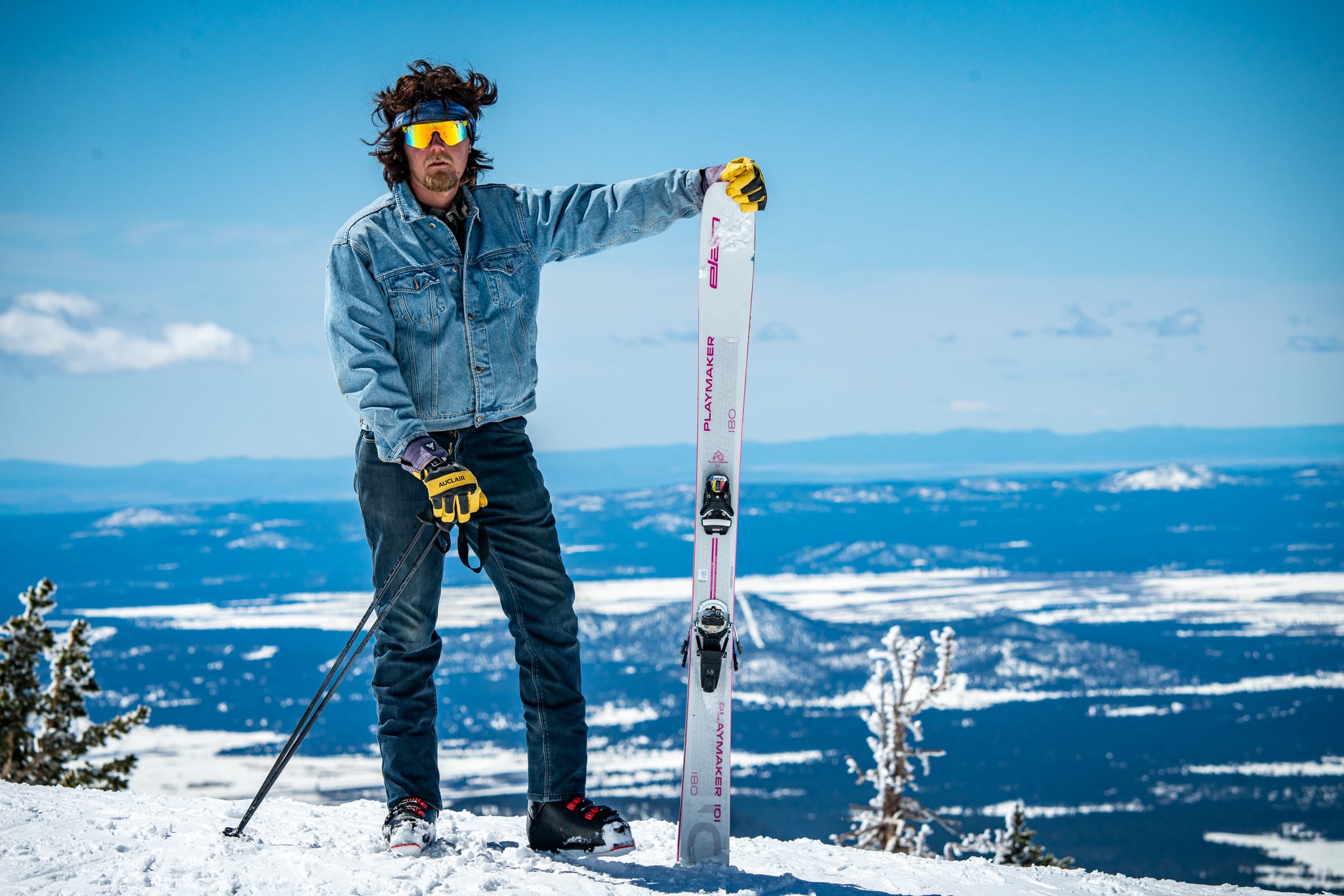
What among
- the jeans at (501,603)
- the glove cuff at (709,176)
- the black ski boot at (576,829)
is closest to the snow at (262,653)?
the jeans at (501,603)

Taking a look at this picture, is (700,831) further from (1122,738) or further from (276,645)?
(1122,738)

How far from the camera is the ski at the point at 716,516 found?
4.09m

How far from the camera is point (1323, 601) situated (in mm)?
199500

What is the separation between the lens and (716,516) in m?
4.06

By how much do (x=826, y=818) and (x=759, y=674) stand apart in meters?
51.4

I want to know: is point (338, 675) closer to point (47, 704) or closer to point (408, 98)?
point (408, 98)

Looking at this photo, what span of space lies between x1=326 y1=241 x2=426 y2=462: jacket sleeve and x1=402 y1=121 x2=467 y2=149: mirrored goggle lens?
1.70 ft

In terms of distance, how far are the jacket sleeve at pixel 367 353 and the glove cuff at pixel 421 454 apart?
0.03 m

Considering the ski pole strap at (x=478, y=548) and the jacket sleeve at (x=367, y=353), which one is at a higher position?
the jacket sleeve at (x=367, y=353)

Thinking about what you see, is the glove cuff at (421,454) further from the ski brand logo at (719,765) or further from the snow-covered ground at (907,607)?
the snow-covered ground at (907,607)

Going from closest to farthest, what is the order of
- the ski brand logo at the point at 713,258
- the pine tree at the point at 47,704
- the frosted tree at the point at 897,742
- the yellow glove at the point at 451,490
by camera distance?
the yellow glove at the point at 451,490
the ski brand logo at the point at 713,258
the pine tree at the point at 47,704
the frosted tree at the point at 897,742

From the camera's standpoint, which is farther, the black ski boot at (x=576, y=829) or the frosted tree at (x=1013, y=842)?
the frosted tree at (x=1013, y=842)

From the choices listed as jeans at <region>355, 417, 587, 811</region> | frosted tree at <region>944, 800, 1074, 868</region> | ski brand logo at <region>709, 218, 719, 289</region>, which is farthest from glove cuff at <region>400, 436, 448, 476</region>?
frosted tree at <region>944, 800, 1074, 868</region>

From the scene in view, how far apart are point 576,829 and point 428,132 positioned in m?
2.90
